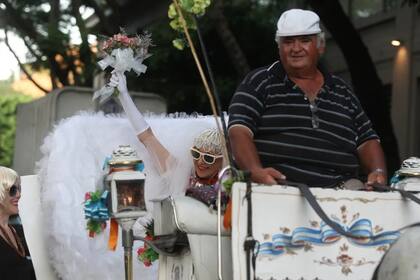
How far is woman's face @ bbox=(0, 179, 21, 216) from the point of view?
451 cm

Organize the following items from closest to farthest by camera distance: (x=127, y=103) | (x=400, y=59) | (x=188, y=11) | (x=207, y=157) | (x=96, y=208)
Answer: (x=188, y=11)
(x=96, y=208)
(x=207, y=157)
(x=127, y=103)
(x=400, y=59)

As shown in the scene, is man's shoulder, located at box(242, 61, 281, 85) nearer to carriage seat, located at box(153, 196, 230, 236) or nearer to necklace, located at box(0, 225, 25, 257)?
carriage seat, located at box(153, 196, 230, 236)

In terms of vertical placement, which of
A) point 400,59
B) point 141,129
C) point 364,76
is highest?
point 400,59

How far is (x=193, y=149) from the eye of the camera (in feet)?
17.2

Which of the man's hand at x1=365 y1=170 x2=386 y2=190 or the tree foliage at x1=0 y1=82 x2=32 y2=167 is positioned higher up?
the tree foliage at x1=0 y1=82 x2=32 y2=167

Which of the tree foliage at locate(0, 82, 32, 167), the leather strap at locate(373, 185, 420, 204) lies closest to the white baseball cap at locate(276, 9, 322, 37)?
the leather strap at locate(373, 185, 420, 204)

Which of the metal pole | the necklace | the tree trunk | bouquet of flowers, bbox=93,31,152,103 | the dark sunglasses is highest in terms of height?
the tree trunk

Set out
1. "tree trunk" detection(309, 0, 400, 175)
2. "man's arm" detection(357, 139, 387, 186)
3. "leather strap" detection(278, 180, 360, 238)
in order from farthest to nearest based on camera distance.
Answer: "tree trunk" detection(309, 0, 400, 175)
"man's arm" detection(357, 139, 387, 186)
"leather strap" detection(278, 180, 360, 238)

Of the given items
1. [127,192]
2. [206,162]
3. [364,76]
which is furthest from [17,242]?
[364,76]

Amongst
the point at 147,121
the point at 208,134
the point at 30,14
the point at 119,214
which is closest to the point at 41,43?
the point at 30,14

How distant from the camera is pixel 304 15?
3.77 metres

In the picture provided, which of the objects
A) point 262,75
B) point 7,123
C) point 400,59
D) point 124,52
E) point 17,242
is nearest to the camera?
point 262,75

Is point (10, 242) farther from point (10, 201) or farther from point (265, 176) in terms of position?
point (265, 176)

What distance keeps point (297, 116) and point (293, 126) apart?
0.05m
